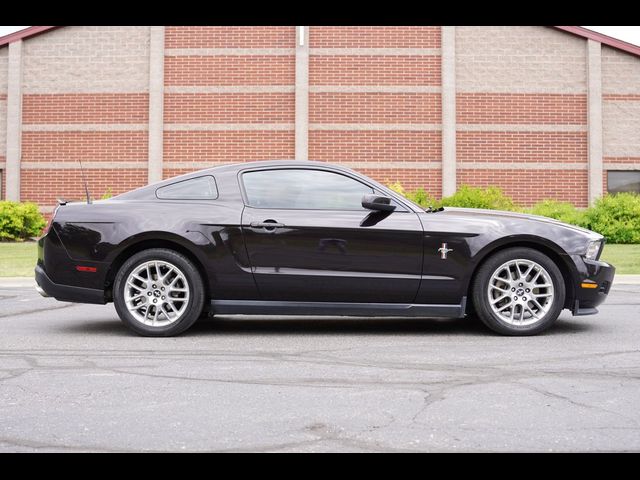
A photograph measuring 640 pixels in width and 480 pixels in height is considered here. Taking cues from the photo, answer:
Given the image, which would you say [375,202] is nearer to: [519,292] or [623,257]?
[519,292]

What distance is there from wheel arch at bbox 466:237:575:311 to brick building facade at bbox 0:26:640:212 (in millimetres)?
19215

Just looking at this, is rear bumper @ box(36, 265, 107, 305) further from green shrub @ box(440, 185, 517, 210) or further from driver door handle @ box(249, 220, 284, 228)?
green shrub @ box(440, 185, 517, 210)

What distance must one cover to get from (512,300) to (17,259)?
1298 centimetres

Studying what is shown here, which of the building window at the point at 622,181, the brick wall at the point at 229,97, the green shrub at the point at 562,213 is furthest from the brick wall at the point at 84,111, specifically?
the building window at the point at 622,181

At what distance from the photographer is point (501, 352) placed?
6090mm

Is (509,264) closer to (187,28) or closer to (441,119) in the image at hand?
(441,119)

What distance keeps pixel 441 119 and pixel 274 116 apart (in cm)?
541

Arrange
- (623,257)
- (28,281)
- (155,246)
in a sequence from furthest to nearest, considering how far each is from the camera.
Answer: (623,257)
(28,281)
(155,246)

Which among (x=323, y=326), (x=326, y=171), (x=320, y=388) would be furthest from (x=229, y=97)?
(x=320, y=388)

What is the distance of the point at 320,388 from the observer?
15.8 ft

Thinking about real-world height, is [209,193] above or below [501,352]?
above

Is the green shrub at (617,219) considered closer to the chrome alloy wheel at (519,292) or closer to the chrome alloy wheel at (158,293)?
the chrome alloy wheel at (519,292)

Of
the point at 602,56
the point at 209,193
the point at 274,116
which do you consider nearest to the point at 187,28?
the point at 274,116
